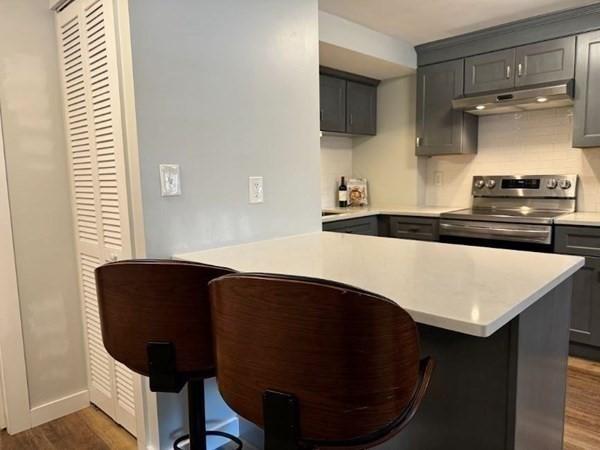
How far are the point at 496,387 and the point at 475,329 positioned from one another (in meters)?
0.46

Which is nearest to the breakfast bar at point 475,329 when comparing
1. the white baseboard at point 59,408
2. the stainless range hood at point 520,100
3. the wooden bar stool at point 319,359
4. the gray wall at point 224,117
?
the wooden bar stool at point 319,359

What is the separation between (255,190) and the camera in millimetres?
1984

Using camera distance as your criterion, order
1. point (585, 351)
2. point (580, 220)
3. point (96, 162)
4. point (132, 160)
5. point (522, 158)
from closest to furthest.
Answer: point (132, 160) < point (96, 162) < point (580, 220) < point (585, 351) < point (522, 158)

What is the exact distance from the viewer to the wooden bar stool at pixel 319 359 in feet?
2.56

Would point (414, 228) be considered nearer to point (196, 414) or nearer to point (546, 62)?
point (546, 62)

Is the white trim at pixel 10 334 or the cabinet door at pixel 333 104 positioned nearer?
the white trim at pixel 10 334

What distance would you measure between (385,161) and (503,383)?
3.11 m

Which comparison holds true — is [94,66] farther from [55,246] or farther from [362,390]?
[362,390]

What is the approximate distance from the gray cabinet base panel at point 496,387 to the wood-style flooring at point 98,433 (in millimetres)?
689

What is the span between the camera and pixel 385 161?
4086 mm

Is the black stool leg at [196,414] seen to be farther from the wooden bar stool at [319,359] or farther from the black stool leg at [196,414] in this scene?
the wooden bar stool at [319,359]

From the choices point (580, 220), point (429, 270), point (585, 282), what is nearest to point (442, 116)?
point (580, 220)

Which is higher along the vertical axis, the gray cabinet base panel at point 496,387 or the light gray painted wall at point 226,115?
the light gray painted wall at point 226,115

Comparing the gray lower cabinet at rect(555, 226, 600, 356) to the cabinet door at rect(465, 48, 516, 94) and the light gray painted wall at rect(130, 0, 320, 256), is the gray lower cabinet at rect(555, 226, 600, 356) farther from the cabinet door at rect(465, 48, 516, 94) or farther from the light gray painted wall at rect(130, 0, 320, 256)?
the light gray painted wall at rect(130, 0, 320, 256)
